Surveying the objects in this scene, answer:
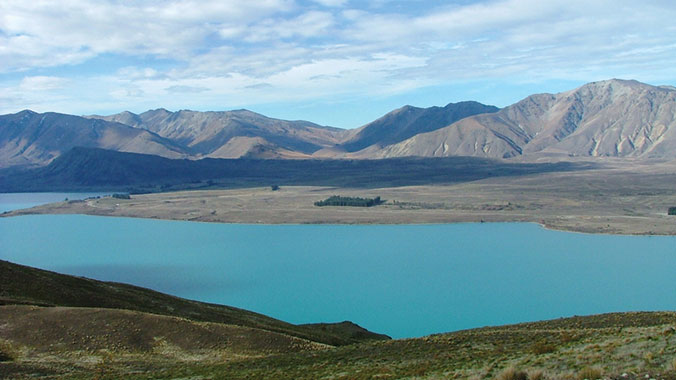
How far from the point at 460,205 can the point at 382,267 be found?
43454 mm

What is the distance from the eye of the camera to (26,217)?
90.5 meters

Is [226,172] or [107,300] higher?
[226,172]

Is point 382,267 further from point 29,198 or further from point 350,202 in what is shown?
point 29,198

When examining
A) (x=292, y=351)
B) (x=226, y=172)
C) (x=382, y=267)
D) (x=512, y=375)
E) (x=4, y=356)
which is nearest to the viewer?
(x=512, y=375)

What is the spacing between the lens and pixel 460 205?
9025 centimetres

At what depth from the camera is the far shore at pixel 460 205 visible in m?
76.9

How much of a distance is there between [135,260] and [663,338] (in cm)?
5067

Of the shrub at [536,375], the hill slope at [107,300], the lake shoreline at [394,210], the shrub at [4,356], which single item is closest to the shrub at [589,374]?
the shrub at [536,375]

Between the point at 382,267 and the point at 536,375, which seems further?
the point at 382,267

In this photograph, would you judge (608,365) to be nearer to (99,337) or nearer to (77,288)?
(99,337)

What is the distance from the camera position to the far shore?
76875 mm

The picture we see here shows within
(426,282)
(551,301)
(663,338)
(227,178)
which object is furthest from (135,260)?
(227,178)

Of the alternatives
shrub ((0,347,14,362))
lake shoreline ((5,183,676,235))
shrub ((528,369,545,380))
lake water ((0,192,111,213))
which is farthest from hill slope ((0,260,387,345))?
lake water ((0,192,111,213))

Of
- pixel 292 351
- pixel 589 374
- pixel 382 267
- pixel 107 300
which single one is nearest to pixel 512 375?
pixel 589 374
